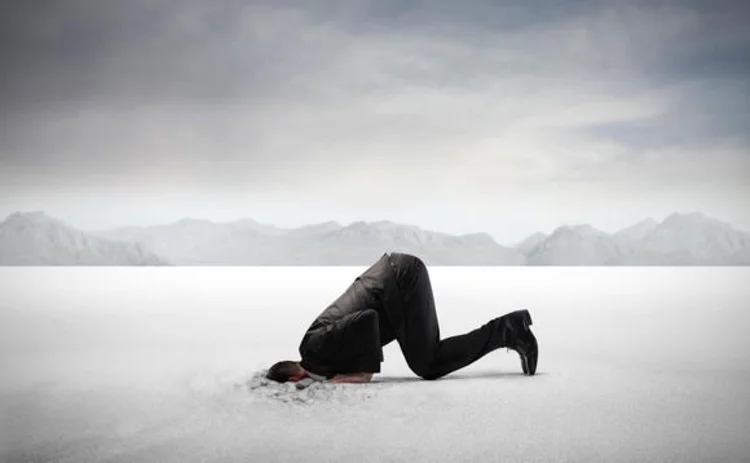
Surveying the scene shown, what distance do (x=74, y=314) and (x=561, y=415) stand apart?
832cm

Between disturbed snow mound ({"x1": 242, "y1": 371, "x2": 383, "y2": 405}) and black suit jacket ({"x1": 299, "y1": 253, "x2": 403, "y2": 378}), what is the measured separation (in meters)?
0.14

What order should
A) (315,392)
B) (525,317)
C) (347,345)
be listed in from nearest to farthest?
(315,392) < (347,345) < (525,317)

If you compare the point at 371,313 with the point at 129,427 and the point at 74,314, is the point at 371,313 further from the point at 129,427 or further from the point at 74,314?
the point at 74,314

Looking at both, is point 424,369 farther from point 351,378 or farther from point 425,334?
point 351,378

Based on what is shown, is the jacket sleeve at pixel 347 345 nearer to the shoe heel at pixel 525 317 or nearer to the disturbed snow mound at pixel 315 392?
the disturbed snow mound at pixel 315 392

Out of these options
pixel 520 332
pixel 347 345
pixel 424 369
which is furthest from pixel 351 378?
pixel 520 332

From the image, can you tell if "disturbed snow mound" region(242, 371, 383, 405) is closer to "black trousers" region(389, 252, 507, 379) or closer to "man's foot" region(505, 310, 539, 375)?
"black trousers" region(389, 252, 507, 379)

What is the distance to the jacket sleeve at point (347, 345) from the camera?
459 cm

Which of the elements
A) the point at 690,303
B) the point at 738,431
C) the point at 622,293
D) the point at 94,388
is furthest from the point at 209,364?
the point at 622,293

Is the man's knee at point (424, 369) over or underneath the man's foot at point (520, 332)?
underneath

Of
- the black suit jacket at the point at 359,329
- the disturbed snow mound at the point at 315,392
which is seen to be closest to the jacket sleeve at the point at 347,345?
the black suit jacket at the point at 359,329

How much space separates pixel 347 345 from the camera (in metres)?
4.64

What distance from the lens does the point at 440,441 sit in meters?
3.61

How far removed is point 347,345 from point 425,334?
48cm
